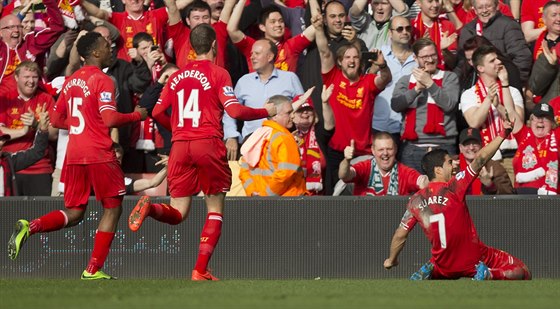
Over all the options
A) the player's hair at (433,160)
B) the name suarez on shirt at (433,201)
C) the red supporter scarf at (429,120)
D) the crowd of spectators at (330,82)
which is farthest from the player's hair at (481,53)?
the name suarez on shirt at (433,201)

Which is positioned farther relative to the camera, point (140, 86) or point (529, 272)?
point (140, 86)

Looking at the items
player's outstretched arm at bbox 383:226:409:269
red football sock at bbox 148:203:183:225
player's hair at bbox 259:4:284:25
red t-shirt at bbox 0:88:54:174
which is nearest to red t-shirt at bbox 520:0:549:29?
player's hair at bbox 259:4:284:25

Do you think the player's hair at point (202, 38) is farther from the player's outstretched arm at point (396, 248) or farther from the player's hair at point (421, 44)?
the player's hair at point (421, 44)

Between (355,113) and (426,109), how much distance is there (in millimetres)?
858

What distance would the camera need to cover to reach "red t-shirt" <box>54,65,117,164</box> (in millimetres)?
11250

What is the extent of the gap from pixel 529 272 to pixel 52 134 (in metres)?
5.99

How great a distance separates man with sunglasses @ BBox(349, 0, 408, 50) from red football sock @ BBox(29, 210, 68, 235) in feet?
18.5

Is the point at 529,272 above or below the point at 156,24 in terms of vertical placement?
below

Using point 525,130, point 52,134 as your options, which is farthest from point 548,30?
point 52,134

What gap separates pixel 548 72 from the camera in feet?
48.3

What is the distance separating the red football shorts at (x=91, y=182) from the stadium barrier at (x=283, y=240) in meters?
2.09

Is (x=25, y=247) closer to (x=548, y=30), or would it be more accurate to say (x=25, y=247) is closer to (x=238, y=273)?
(x=238, y=273)

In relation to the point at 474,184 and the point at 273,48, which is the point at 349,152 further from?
the point at 273,48

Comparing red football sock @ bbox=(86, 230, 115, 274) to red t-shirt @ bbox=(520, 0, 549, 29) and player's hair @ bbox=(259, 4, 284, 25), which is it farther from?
red t-shirt @ bbox=(520, 0, 549, 29)
